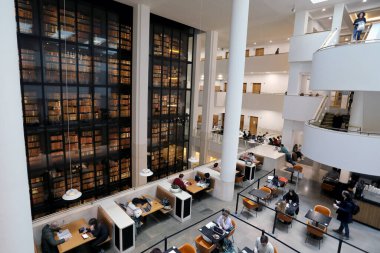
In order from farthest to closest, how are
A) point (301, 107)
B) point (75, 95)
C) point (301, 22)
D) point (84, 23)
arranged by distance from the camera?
point (301, 107) < point (301, 22) < point (75, 95) < point (84, 23)

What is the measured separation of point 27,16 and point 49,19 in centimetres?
76

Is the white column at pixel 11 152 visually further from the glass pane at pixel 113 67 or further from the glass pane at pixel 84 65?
the glass pane at pixel 113 67

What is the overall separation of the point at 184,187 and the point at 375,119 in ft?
30.2

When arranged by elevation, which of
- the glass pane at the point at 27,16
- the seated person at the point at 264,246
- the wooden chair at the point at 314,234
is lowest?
the wooden chair at the point at 314,234

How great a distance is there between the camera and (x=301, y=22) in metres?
12.3

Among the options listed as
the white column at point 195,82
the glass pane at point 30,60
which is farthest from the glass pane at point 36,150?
the white column at point 195,82

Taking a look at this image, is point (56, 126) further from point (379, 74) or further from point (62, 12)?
point (379, 74)

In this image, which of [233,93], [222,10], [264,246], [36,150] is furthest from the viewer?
[222,10]

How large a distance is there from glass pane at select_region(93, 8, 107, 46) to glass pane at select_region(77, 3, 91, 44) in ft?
0.93

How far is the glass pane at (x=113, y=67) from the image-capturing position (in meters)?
11.2

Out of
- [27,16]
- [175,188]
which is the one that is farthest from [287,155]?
[27,16]

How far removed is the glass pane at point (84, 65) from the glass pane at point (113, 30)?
126 cm

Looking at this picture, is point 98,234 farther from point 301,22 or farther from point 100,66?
point 301,22

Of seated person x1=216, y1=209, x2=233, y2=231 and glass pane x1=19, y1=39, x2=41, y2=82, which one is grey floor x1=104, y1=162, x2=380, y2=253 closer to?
seated person x1=216, y1=209, x2=233, y2=231
